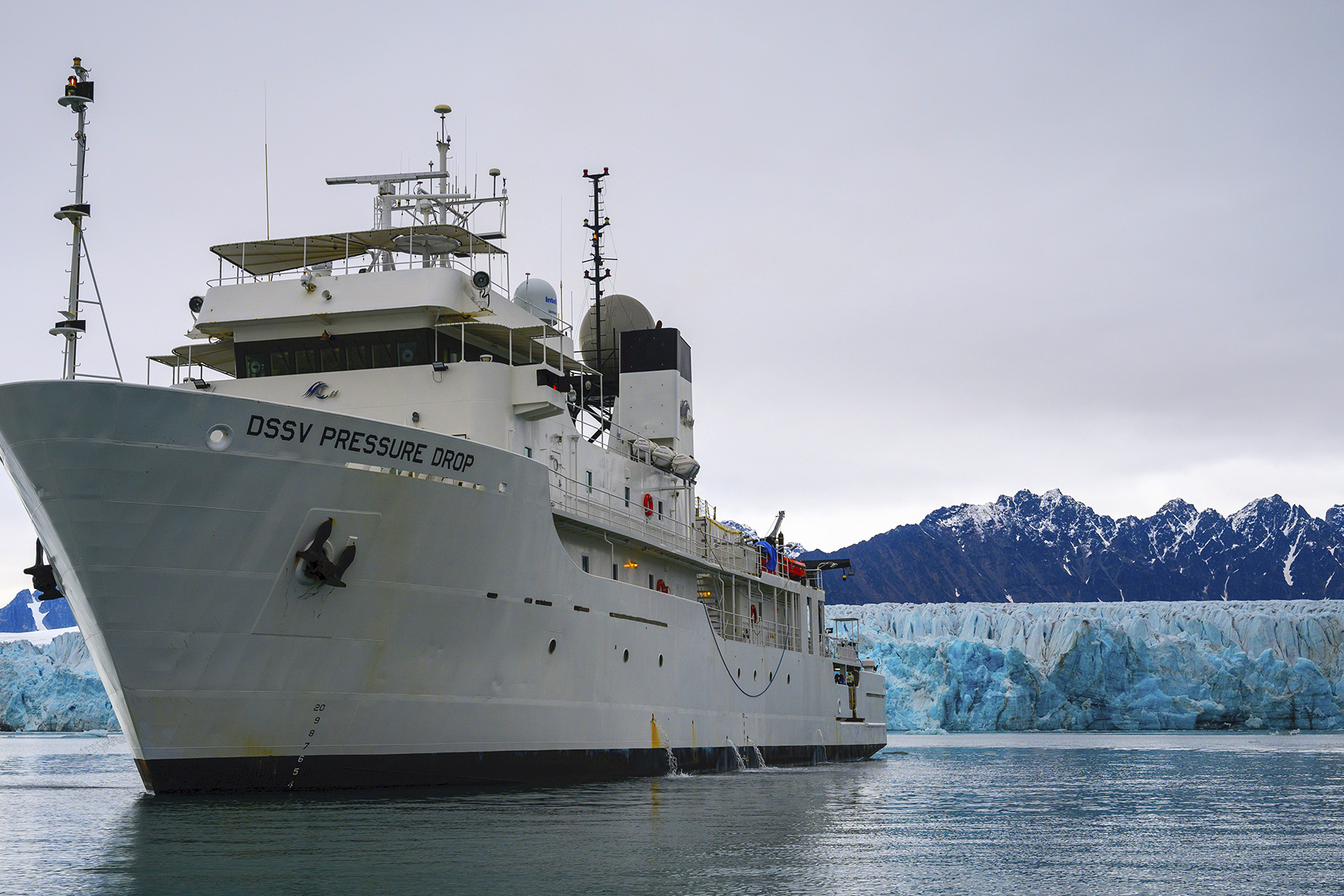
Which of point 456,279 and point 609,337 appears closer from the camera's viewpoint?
point 456,279

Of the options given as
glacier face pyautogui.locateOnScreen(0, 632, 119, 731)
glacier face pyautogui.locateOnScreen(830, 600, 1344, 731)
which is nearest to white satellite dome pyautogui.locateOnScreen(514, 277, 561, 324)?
glacier face pyautogui.locateOnScreen(830, 600, 1344, 731)

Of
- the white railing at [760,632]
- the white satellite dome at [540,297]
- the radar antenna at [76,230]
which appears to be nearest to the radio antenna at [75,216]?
the radar antenna at [76,230]

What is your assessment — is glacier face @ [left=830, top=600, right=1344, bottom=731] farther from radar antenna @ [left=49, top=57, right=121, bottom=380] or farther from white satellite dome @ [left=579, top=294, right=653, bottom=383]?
radar antenna @ [left=49, top=57, right=121, bottom=380]

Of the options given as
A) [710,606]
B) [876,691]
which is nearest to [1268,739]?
[876,691]

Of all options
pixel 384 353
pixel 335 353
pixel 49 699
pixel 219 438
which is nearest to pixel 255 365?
pixel 335 353

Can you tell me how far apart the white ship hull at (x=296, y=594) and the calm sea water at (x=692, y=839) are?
81 cm

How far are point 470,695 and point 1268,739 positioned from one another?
142 ft

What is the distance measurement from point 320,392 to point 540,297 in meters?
6.30

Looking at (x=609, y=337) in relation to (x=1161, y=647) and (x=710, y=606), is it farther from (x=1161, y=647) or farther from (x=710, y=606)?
(x=1161, y=647)

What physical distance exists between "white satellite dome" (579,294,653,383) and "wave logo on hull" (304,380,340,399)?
1139cm

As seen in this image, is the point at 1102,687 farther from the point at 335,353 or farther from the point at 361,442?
the point at 361,442

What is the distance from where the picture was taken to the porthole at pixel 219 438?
14547mm

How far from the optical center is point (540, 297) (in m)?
24.9

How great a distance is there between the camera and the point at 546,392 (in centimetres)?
1981
